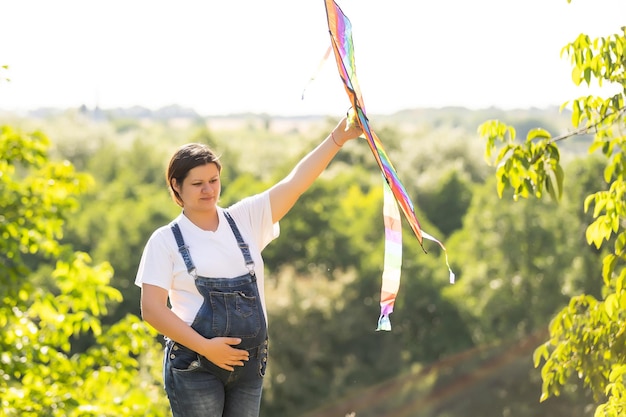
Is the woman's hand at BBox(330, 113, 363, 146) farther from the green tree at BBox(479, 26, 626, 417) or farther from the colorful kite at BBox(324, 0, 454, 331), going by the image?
the green tree at BBox(479, 26, 626, 417)

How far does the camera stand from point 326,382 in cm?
3734

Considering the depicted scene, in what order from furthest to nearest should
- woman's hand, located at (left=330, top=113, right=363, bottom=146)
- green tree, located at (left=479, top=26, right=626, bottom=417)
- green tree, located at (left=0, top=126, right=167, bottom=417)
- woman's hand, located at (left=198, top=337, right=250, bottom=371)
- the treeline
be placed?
the treeline → green tree, located at (left=0, top=126, right=167, bottom=417) → green tree, located at (left=479, top=26, right=626, bottom=417) → woman's hand, located at (left=330, top=113, right=363, bottom=146) → woman's hand, located at (left=198, top=337, right=250, bottom=371)

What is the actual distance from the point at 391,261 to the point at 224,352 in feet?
2.23

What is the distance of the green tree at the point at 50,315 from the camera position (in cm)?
726

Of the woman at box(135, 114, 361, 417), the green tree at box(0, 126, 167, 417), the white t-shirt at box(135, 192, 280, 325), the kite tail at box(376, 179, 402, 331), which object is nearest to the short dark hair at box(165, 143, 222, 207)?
the woman at box(135, 114, 361, 417)

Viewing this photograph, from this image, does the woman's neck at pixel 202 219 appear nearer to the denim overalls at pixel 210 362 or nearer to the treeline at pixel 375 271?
the denim overalls at pixel 210 362

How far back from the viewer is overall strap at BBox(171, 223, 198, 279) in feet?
9.90

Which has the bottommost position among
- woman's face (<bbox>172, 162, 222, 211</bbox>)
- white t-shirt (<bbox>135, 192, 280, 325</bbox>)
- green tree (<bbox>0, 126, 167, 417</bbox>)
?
green tree (<bbox>0, 126, 167, 417</bbox>)

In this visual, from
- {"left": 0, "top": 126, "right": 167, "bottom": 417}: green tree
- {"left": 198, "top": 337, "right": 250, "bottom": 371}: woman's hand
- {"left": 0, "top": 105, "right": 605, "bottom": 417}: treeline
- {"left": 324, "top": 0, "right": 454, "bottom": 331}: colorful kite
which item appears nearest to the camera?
{"left": 198, "top": 337, "right": 250, "bottom": 371}: woman's hand

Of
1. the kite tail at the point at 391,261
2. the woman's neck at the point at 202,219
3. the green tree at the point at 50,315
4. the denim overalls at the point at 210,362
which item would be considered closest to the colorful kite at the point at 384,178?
the kite tail at the point at 391,261

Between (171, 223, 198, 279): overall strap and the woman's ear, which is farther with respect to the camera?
the woman's ear

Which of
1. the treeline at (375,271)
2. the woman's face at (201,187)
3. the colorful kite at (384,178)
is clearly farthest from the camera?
the treeline at (375,271)

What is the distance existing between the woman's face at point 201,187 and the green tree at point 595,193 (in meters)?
1.69

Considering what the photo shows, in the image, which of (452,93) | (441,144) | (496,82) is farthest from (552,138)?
(452,93)
